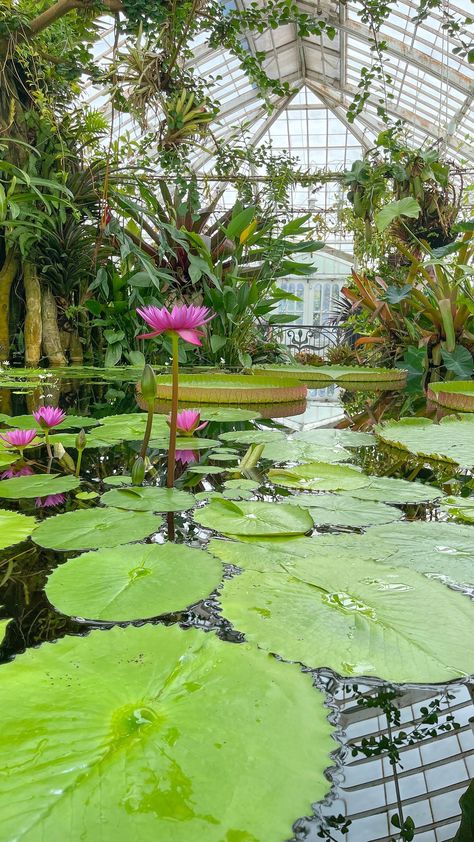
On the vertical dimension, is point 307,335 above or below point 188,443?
above

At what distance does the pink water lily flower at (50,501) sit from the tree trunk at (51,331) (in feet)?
8.53

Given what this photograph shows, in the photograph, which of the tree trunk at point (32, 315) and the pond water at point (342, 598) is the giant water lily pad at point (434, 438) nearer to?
the pond water at point (342, 598)

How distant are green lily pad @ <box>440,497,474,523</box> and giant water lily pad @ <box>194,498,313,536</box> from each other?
0.76ft

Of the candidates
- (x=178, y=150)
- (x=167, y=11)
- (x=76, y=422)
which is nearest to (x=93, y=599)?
(x=76, y=422)

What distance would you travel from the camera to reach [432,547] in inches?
27.2

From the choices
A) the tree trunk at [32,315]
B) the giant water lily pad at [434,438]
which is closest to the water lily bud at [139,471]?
the giant water lily pad at [434,438]

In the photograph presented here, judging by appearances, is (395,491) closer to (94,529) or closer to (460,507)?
(460,507)

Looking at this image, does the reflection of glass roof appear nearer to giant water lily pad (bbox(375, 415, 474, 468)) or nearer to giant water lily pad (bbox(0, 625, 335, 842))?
giant water lily pad (bbox(375, 415, 474, 468))

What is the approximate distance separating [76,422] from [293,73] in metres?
15.5

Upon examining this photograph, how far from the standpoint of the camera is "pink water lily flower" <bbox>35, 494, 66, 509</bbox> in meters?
0.85

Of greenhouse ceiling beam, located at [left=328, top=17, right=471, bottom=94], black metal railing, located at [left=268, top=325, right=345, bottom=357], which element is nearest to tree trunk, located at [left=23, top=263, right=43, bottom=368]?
black metal railing, located at [left=268, top=325, right=345, bottom=357]

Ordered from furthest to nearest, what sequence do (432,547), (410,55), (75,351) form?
(410,55) → (75,351) → (432,547)

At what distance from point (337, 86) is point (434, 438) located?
14.7 metres

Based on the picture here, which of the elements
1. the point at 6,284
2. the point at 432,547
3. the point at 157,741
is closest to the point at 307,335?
the point at 6,284
